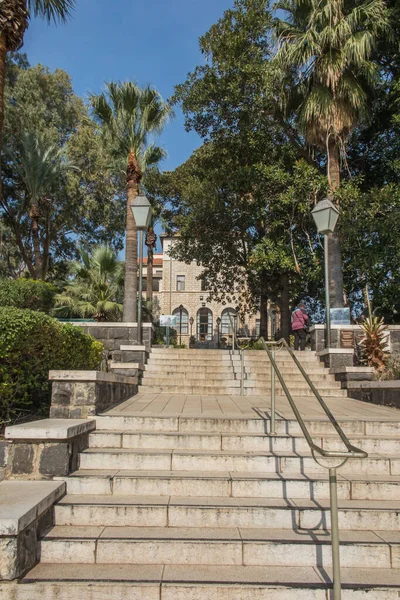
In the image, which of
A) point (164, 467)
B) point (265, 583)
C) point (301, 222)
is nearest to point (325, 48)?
point (301, 222)

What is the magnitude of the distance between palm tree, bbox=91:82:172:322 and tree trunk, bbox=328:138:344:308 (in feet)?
17.8

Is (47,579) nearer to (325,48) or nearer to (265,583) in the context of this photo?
(265,583)

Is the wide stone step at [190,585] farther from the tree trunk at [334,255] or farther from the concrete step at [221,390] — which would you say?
the tree trunk at [334,255]

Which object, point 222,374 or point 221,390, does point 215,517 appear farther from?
point 222,374

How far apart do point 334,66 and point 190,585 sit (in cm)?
1261

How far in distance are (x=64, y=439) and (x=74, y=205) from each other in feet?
70.8

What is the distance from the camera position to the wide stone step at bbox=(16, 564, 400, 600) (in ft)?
8.80

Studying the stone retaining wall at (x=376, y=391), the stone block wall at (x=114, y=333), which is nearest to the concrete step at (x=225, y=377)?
the stone retaining wall at (x=376, y=391)

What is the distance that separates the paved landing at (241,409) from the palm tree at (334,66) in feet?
16.5

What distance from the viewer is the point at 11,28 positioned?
8.57 metres

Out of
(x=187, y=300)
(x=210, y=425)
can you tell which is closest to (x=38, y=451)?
(x=210, y=425)

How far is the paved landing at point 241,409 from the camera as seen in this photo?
515 cm

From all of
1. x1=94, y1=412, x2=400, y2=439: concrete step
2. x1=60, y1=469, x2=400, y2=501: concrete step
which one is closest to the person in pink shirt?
x1=94, y1=412, x2=400, y2=439: concrete step

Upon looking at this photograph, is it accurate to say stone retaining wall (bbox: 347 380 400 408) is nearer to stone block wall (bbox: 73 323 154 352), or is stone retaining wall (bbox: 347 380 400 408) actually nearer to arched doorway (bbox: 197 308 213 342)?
stone block wall (bbox: 73 323 154 352)
